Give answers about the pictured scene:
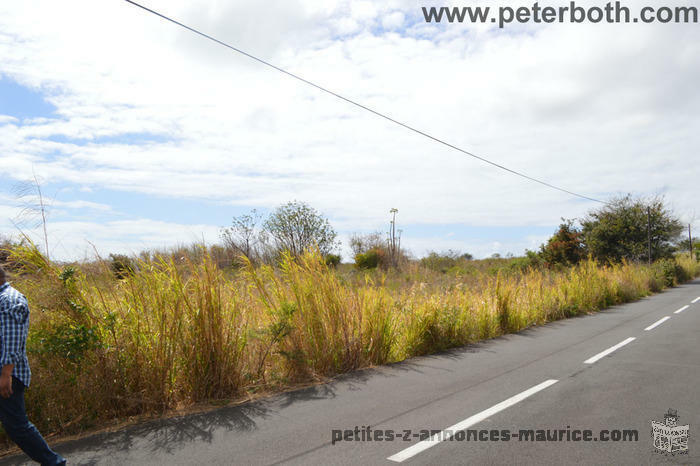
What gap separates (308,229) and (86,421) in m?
21.2

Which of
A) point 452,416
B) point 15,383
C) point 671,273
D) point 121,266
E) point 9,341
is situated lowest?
point 671,273

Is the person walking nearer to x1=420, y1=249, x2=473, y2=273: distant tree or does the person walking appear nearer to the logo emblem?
the logo emblem

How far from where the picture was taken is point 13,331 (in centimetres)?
364

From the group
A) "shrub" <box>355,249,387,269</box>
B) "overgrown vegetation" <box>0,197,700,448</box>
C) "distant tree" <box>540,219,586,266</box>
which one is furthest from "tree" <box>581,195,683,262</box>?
"overgrown vegetation" <box>0,197,700,448</box>

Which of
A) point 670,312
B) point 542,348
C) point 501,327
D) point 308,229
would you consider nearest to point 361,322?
point 542,348

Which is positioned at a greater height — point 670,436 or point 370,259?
point 370,259

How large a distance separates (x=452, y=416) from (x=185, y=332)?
337 cm

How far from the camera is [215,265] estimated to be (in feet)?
20.2

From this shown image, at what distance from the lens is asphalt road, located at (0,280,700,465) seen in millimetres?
4016

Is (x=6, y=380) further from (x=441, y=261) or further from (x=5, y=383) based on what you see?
(x=441, y=261)

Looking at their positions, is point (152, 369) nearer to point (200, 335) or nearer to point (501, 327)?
point (200, 335)

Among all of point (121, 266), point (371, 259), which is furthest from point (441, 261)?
point (121, 266)

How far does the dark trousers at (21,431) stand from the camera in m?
3.63

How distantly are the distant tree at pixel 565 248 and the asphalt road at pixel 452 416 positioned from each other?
2795 centimetres
